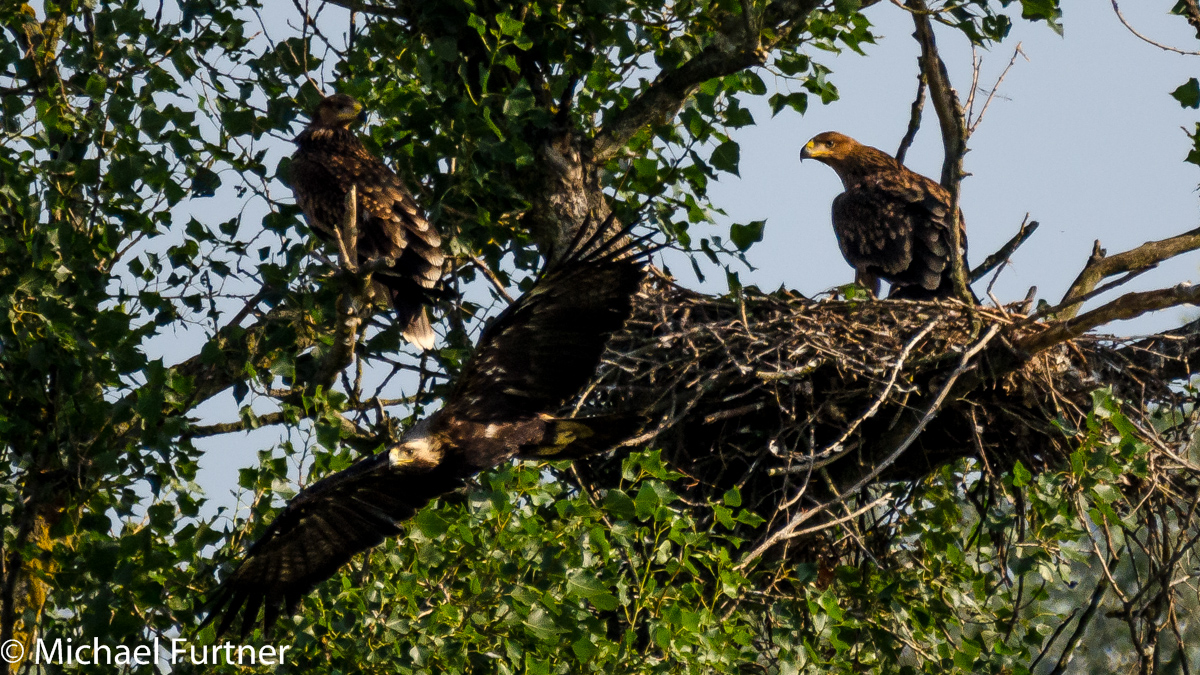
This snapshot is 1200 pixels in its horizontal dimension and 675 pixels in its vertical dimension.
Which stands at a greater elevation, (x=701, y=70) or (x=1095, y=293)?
(x=701, y=70)

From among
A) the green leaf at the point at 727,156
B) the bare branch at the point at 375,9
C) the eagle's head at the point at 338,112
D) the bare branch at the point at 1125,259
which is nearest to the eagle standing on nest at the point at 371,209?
the eagle's head at the point at 338,112

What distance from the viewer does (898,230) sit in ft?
21.1

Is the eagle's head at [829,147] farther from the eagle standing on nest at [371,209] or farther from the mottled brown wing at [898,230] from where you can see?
the eagle standing on nest at [371,209]

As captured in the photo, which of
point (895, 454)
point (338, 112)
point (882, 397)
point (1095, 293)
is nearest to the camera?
point (1095, 293)

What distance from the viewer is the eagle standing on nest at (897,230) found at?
6219 millimetres

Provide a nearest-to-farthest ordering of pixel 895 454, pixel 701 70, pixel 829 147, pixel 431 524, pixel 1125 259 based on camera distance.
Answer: pixel 431 524
pixel 895 454
pixel 1125 259
pixel 701 70
pixel 829 147

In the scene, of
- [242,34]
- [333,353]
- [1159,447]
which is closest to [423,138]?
[242,34]

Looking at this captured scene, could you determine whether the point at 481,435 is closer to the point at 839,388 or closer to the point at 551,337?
the point at 551,337

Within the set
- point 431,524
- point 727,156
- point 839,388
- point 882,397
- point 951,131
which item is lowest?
point 431,524

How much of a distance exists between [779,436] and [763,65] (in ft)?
4.89

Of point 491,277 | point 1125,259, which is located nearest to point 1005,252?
point 1125,259

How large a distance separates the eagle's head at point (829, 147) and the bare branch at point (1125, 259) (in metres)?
2.63

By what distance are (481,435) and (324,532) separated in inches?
23.4

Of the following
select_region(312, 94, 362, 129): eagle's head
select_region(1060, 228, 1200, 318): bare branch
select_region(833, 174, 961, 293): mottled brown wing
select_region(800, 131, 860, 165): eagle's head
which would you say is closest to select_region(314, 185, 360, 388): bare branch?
select_region(312, 94, 362, 129): eagle's head
